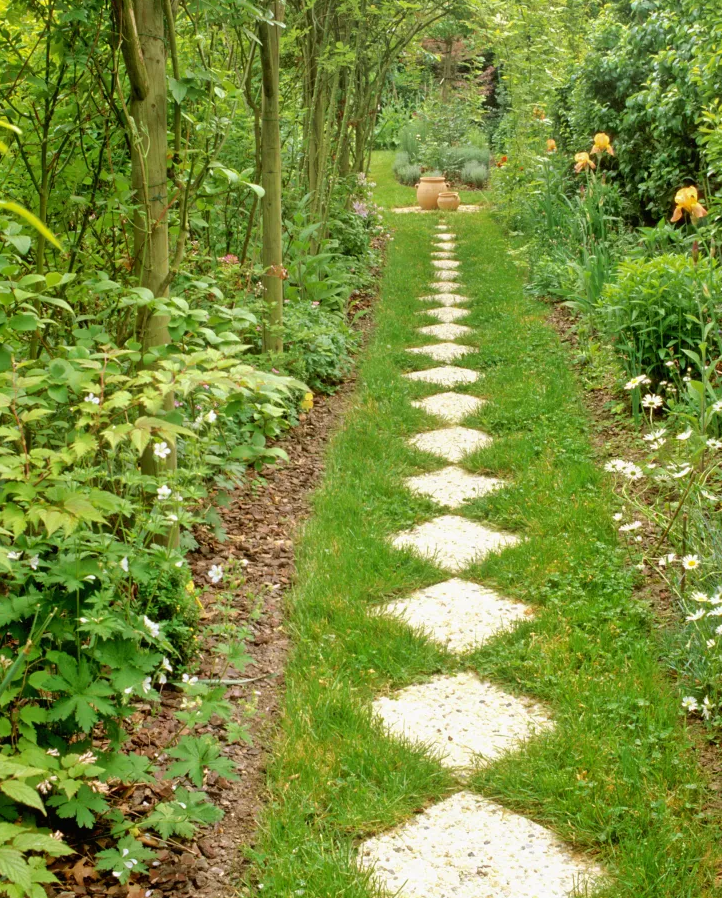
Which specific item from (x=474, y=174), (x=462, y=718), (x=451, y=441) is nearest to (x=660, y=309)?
(x=451, y=441)

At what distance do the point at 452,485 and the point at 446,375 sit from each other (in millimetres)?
1570

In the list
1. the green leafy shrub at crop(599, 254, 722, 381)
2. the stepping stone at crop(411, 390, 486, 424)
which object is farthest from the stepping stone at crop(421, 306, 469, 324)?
the green leafy shrub at crop(599, 254, 722, 381)

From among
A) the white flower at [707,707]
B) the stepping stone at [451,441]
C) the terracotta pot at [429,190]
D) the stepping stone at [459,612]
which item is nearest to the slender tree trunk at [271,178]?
the stepping stone at [451,441]

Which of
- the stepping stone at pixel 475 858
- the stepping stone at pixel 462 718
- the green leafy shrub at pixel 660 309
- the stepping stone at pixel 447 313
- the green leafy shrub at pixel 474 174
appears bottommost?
the stepping stone at pixel 475 858

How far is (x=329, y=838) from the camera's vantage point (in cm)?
193

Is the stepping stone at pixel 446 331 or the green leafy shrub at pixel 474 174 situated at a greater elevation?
the green leafy shrub at pixel 474 174

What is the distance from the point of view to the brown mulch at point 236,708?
5.86 ft

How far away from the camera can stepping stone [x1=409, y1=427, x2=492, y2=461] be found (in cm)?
416

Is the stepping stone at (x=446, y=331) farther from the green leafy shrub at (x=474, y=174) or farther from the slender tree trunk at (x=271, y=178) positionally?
the green leafy shrub at (x=474, y=174)

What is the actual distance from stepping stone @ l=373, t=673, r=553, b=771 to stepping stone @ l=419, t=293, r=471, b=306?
4.74 meters

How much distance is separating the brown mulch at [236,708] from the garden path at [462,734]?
307 mm

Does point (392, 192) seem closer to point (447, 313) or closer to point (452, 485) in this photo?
point (447, 313)

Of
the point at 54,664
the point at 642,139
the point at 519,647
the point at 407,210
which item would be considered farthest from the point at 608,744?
the point at 407,210

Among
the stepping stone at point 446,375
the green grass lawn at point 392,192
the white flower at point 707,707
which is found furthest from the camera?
the green grass lawn at point 392,192
